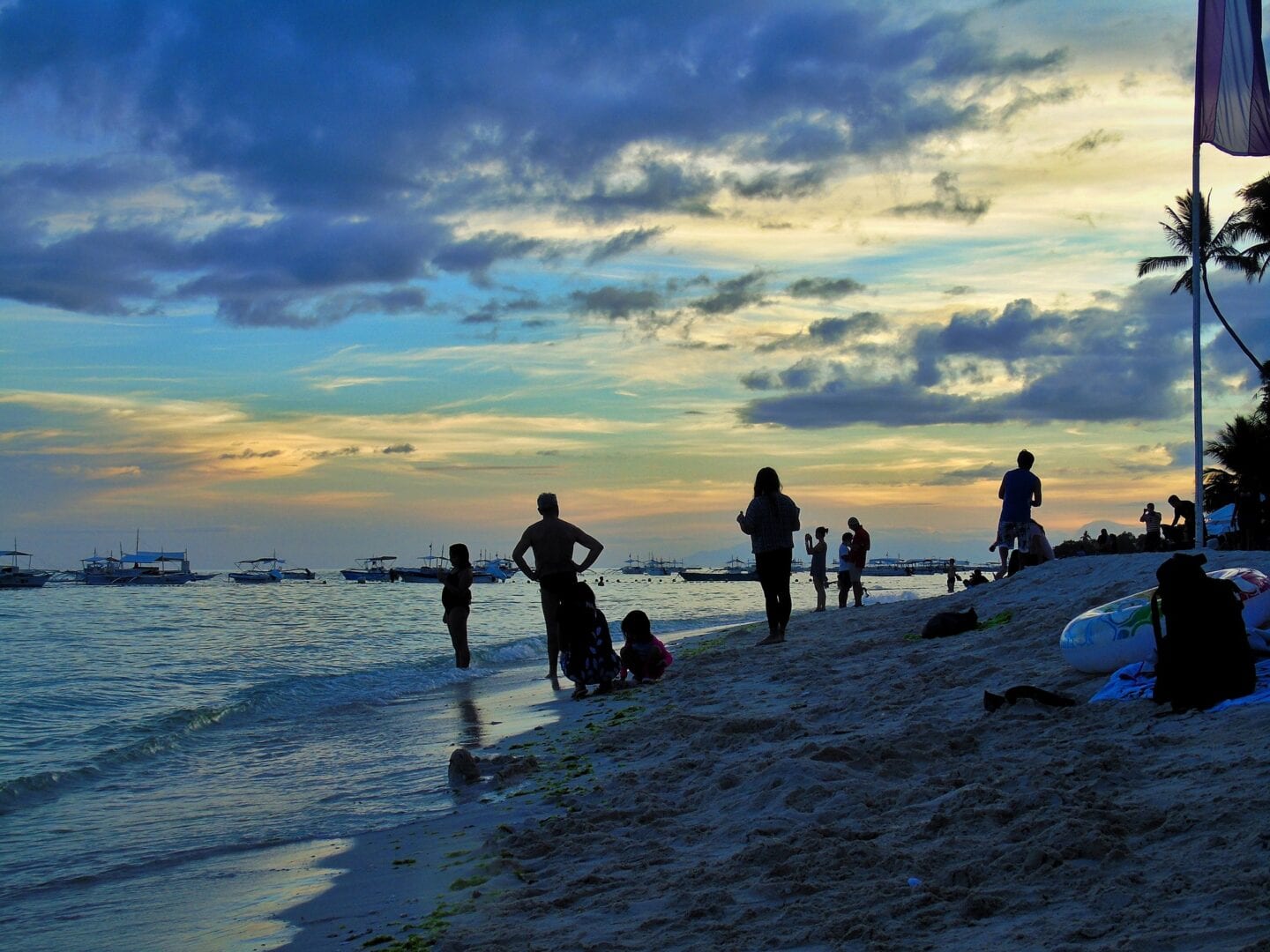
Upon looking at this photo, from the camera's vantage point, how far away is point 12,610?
43.3 meters

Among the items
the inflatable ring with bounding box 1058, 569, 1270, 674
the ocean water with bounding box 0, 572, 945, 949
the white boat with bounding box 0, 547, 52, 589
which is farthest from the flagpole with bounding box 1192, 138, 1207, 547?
the white boat with bounding box 0, 547, 52, 589

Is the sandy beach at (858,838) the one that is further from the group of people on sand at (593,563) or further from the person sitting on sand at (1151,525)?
the person sitting on sand at (1151,525)

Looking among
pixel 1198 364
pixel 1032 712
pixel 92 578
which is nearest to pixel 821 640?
pixel 1198 364

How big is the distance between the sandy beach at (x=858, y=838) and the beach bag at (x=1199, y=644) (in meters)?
0.21

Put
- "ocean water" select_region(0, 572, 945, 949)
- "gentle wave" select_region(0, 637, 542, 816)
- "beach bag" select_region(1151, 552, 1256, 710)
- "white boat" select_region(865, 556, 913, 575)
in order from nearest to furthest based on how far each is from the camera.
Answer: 1. "ocean water" select_region(0, 572, 945, 949)
2. "beach bag" select_region(1151, 552, 1256, 710)
3. "gentle wave" select_region(0, 637, 542, 816)
4. "white boat" select_region(865, 556, 913, 575)

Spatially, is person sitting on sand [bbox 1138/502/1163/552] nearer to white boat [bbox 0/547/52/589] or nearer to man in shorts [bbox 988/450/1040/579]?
man in shorts [bbox 988/450/1040/579]

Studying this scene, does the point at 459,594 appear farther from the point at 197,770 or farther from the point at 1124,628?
the point at 1124,628

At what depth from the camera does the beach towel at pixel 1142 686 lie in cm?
532

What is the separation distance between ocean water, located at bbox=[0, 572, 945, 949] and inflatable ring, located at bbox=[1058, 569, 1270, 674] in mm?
4307

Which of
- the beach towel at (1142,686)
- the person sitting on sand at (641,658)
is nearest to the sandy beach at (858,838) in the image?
the beach towel at (1142,686)

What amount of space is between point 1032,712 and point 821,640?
24.8 ft

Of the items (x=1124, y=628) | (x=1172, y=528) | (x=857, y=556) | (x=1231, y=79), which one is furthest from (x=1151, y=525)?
(x=1124, y=628)

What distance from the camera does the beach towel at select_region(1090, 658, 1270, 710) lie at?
532 centimetres

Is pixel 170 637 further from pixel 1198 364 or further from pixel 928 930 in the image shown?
pixel 928 930
